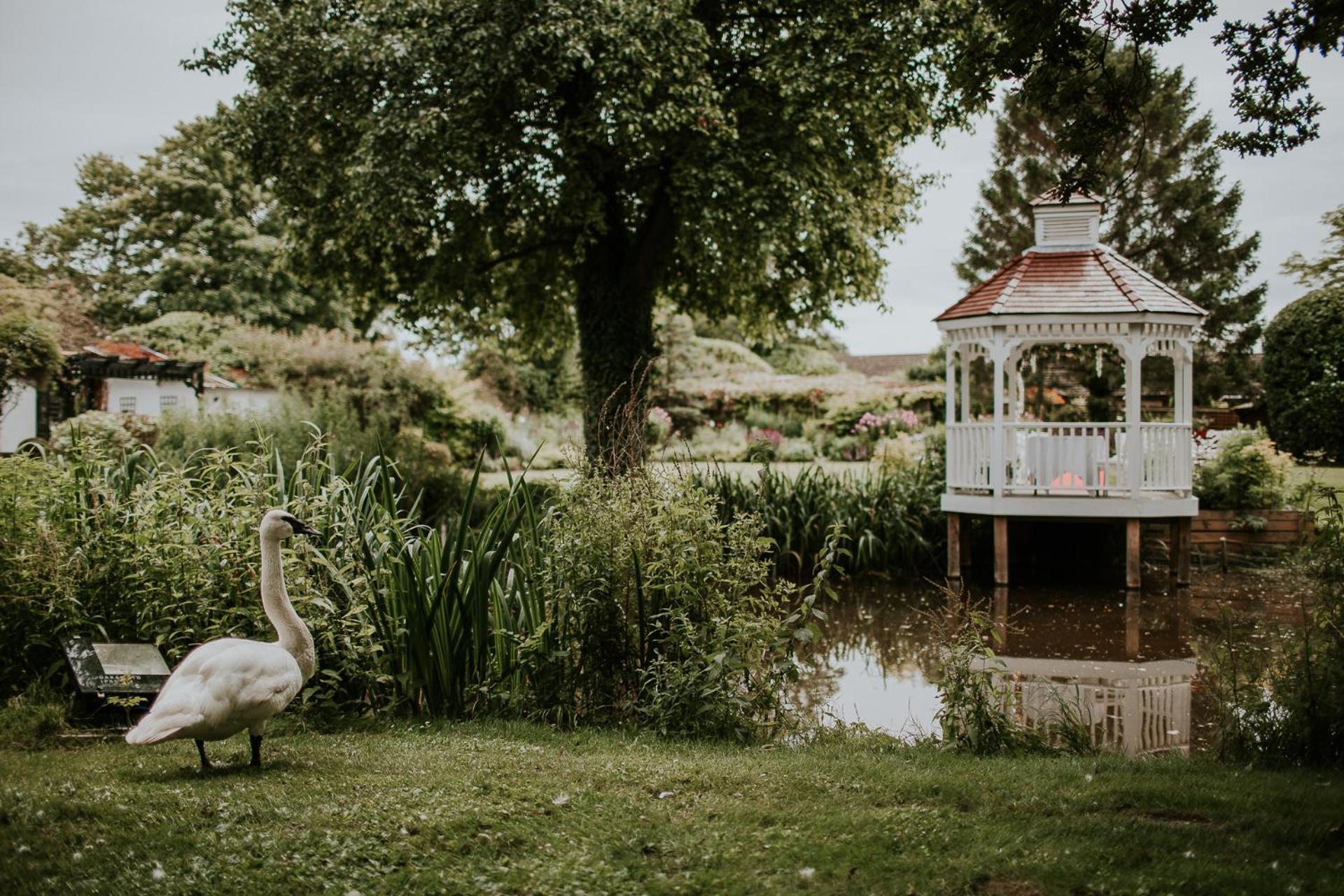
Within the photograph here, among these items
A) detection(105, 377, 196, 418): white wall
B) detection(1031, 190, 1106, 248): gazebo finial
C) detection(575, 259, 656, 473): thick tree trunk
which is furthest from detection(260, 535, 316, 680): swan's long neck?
detection(105, 377, 196, 418): white wall

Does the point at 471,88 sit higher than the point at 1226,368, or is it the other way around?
the point at 471,88

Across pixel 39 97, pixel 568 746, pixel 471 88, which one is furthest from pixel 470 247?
pixel 568 746

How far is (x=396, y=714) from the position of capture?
555 centimetres

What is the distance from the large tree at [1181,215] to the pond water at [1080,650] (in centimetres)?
2007

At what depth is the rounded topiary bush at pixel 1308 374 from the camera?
20.5 m

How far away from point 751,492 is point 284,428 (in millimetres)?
6499

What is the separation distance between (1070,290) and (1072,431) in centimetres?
185

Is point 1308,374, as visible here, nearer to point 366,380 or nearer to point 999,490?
point 999,490

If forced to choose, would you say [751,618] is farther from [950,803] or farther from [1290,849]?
[1290,849]

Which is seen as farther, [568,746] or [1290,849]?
[568,746]

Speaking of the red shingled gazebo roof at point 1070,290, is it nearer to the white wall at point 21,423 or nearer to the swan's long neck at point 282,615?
the swan's long neck at point 282,615

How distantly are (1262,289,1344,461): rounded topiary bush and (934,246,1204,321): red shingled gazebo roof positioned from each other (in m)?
9.61

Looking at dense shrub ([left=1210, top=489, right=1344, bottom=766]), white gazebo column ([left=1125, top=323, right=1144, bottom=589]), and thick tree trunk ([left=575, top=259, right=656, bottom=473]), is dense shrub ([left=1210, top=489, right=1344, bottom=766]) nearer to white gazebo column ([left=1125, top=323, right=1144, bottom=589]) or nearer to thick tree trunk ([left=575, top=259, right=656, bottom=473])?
white gazebo column ([left=1125, top=323, right=1144, bottom=589])

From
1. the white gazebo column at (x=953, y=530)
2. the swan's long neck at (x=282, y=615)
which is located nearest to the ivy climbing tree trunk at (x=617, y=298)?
the white gazebo column at (x=953, y=530)
